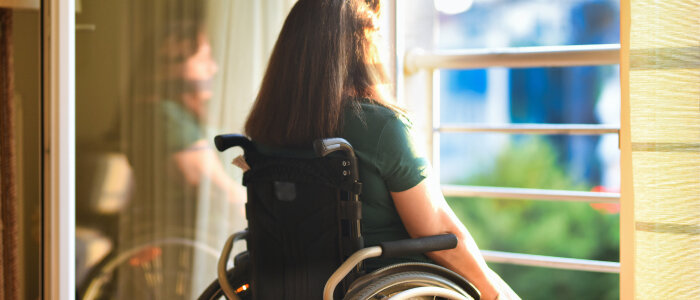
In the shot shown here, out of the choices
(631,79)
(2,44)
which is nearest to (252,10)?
(2,44)

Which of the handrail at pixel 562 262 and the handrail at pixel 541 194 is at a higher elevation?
the handrail at pixel 541 194

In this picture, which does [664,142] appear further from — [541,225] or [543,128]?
[541,225]

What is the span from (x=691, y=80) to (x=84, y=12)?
116 centimetres

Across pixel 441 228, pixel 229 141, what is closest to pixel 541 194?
pixel 441 228

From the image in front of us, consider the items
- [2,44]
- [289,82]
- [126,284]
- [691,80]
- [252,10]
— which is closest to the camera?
[691,80]

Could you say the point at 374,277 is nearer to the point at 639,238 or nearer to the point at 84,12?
the point at 639,238

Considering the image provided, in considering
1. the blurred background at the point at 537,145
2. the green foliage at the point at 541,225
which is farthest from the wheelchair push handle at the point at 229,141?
the green foliage at the point at 541,225

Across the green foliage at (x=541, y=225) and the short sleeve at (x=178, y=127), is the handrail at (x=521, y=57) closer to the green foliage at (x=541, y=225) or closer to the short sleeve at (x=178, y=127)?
the short sleeve at (x=178, y=127)

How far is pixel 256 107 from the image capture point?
134 centimetres

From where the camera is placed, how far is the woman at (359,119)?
1207mm

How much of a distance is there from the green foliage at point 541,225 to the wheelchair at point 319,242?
17.9 feet

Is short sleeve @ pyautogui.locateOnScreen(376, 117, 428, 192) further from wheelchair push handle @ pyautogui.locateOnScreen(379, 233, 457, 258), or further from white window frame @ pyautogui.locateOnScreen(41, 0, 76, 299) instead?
white window frame @ pyautogui.locateOnScreen(41, 0, 76, 299)

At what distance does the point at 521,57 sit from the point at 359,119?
0.68m

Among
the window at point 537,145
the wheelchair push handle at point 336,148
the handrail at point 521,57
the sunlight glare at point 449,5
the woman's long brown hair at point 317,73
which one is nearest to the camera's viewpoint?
the wheelchair push handle at point 336,148
